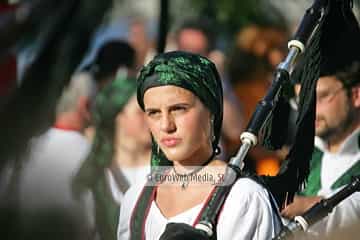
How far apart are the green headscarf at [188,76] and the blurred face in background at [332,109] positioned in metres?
1.50

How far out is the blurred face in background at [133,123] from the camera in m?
6.18

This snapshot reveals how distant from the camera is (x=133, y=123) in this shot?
6.27 meters

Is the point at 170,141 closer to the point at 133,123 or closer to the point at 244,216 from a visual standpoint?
the point at 244,216

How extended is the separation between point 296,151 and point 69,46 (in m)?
1.68

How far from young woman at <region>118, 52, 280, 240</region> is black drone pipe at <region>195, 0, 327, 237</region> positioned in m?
0.03

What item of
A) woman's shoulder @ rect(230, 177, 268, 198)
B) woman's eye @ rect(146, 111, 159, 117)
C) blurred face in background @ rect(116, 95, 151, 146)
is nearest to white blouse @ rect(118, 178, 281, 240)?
woman's shoulder @ rect(230, 177, 268, 198)

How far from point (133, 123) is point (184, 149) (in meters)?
2.37

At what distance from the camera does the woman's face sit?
389 centimetres

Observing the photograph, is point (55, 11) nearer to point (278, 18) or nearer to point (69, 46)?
point (69, 46)

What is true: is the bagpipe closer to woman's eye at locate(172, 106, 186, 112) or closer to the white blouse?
the white blouse

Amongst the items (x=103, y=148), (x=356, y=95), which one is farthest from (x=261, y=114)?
(x=103, y=148)

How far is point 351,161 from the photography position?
215 inches

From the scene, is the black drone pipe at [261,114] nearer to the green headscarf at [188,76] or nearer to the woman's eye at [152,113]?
the green headscarf at [188,76]

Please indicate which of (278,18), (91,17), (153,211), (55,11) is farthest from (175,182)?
(278,18)
